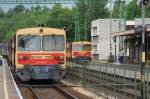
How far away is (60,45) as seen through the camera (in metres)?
28.9

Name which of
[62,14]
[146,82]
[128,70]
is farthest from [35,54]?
[62,14]

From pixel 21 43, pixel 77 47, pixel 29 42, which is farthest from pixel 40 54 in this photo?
pixel 77 47

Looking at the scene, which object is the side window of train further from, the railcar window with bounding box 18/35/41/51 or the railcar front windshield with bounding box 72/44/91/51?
the railcar front windshield with bounding box 72/44/91/51

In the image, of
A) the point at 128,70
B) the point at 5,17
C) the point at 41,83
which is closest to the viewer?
the point at 128,70

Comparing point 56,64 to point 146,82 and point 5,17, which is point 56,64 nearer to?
point 146,82

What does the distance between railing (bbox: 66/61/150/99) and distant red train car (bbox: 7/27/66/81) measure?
4.80 ft

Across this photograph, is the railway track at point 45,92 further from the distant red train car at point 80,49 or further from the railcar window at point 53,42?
the distant red train car at point 80,49

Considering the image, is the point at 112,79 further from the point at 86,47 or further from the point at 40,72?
the point at 86,47

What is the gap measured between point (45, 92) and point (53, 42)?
12.0ft

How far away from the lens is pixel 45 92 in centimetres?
2622

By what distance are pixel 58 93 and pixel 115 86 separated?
13.7ft

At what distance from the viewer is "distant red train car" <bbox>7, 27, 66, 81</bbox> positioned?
28062 millimetres

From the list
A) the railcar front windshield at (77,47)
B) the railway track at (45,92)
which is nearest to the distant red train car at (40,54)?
the railway track at (45,92)

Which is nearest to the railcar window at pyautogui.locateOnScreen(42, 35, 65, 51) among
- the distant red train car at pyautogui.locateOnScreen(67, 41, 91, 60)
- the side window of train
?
the side window of train
